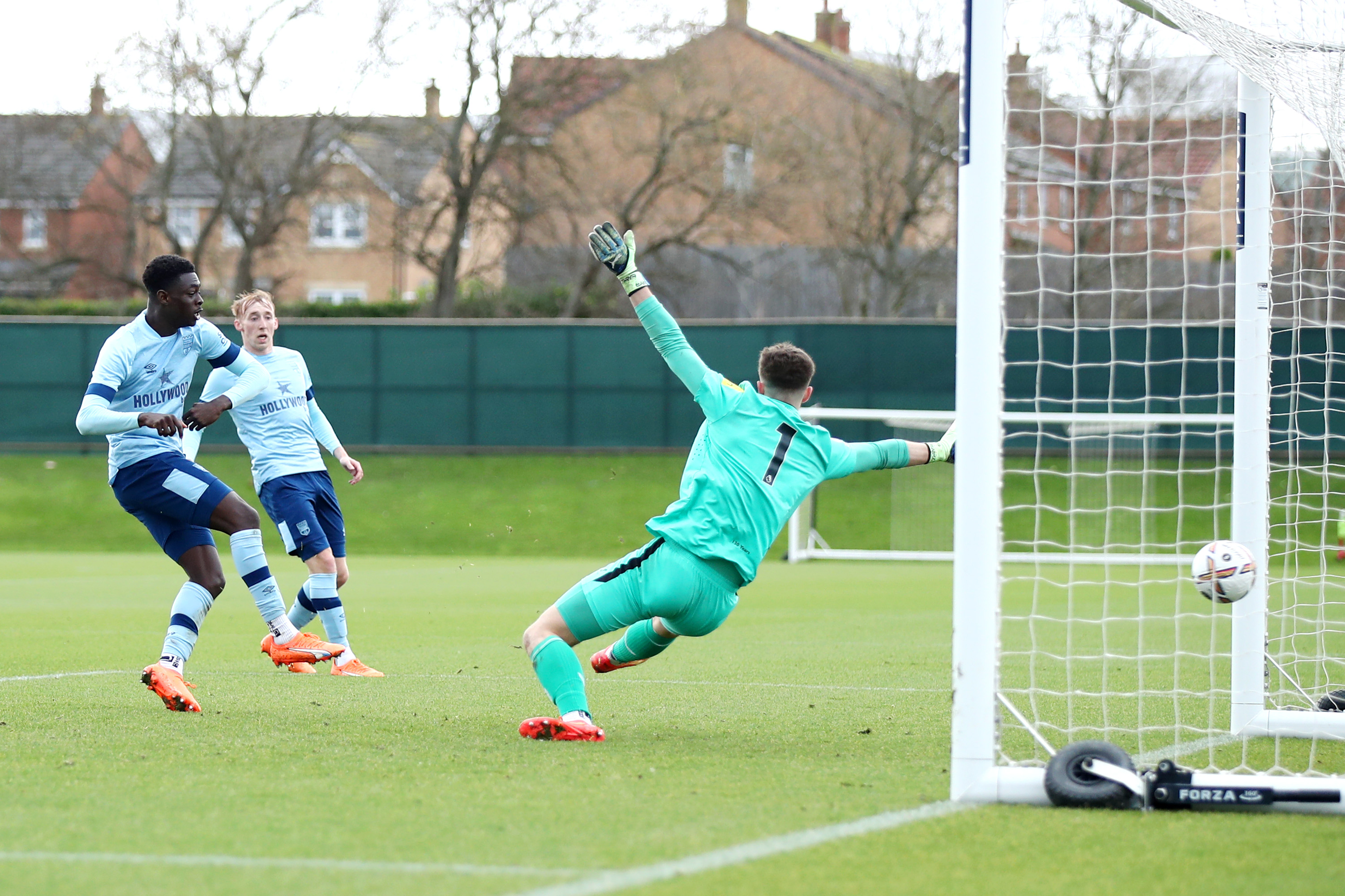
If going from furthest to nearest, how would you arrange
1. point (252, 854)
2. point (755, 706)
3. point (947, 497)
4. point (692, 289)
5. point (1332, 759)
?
point (692, 289)
point (947, 497)
point (755, 706)
point (1332, 759)
point (252, 854)

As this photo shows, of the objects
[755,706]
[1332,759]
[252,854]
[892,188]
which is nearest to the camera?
[252,854]

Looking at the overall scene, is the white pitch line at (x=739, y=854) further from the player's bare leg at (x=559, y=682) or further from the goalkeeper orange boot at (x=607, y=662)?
the goalkeeper orange boot at (x=607, y=662)

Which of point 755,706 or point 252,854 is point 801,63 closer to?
point 755,706

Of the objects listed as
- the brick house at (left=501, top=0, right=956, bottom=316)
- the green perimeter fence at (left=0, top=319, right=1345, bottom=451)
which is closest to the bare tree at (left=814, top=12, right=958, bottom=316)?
the brick house at (left=501, top=0, right=956, bottom=316)

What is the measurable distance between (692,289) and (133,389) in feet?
90.2

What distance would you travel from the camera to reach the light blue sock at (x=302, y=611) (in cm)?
834

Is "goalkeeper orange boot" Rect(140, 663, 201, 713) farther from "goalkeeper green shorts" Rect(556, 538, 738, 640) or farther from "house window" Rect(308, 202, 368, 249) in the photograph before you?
"house window" Rect(308, 202, 368, 249)

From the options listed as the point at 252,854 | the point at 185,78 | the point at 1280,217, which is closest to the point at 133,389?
the point at 252,854

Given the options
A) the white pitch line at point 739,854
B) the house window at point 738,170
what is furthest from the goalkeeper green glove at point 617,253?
the house window at point 738,170

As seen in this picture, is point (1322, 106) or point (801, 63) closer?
point (1322, 106)

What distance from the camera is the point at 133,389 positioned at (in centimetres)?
674

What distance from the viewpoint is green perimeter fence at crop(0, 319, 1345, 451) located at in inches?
1007

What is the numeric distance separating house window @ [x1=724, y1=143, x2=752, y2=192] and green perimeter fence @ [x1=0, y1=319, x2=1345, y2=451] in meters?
5.92

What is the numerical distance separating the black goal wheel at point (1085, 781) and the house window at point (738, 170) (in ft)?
89.6
